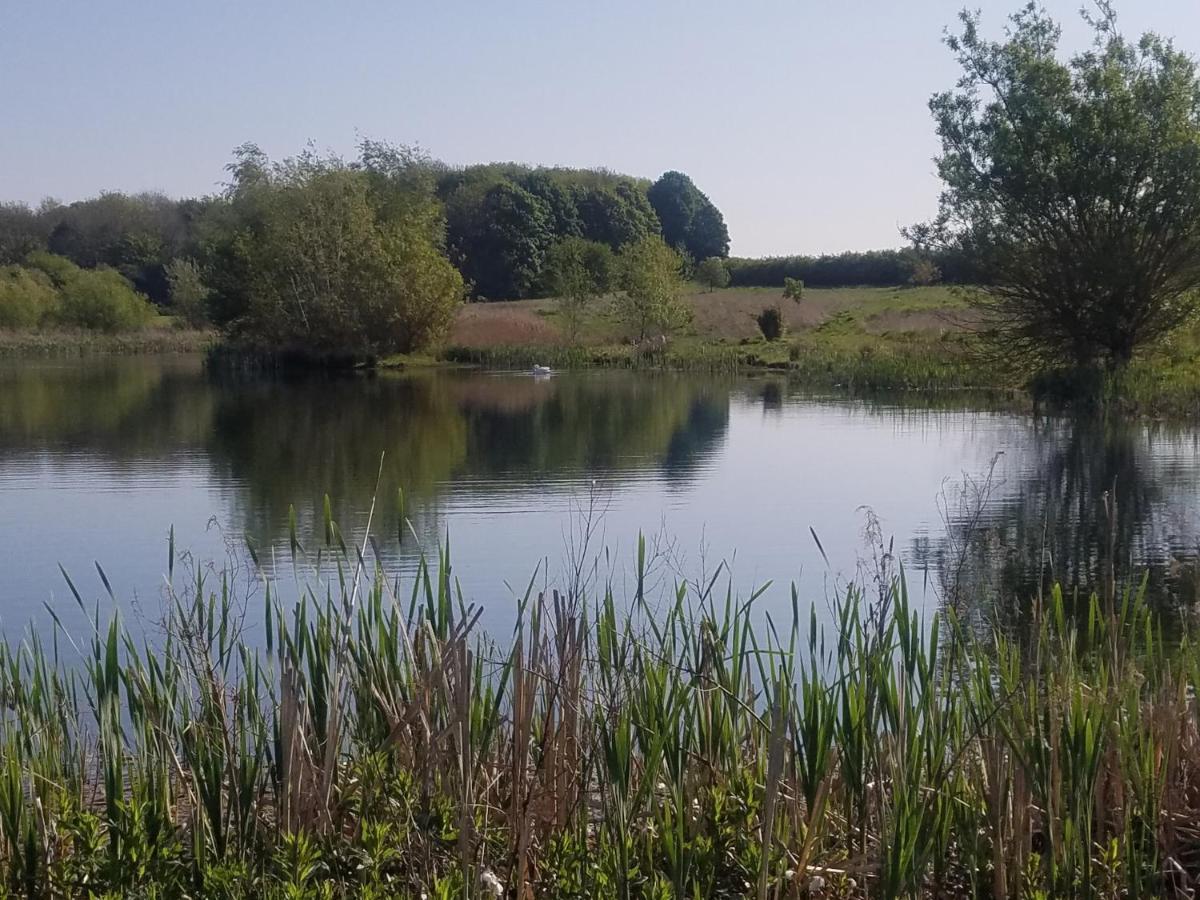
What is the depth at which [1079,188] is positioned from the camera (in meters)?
22.8

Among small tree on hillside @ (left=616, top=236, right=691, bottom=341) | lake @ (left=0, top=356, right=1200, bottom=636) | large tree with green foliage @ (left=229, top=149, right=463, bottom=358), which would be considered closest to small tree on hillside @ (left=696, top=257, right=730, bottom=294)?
small tree on hillside @ (left=616, top=236, right=691, bottom=341)

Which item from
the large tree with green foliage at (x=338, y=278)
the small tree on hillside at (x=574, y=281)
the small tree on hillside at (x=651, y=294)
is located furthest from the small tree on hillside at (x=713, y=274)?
the large tree with green foliage at (x=338, y=278)

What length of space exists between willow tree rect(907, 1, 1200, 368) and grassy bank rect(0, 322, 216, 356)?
37231mm

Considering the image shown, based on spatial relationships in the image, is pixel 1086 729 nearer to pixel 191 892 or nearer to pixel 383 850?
pixel 383 850

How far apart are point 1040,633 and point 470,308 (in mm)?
52285

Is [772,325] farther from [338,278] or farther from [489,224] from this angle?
[489,224]

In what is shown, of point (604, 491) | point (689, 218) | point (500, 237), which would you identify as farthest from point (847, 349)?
point (689, 218)

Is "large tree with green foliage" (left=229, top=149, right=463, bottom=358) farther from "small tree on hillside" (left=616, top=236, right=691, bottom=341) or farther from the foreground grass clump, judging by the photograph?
the foreground grass clump

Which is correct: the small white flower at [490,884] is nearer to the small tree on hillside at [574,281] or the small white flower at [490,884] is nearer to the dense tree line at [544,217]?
the small tree on hillside at [574,281]

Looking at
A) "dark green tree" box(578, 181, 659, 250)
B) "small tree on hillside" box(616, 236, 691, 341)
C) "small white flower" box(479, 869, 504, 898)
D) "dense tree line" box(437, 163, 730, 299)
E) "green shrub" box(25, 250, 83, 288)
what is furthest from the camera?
"dark green tree" box(578, 181, 659, 250)

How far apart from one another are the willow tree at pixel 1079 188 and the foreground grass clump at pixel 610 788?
20.3 m

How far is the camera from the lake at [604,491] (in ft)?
29.2

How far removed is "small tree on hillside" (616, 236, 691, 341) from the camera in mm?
45719

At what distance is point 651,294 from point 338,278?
1029cm
